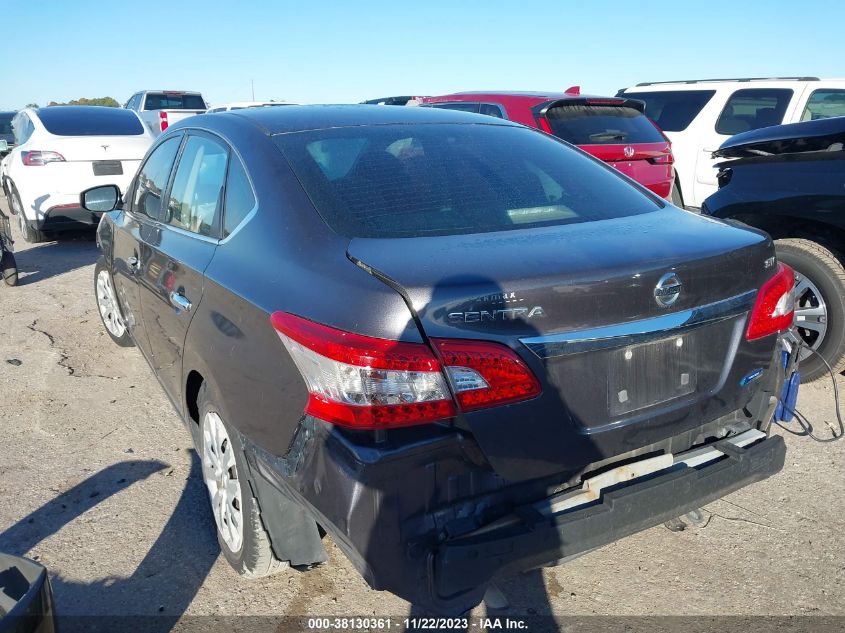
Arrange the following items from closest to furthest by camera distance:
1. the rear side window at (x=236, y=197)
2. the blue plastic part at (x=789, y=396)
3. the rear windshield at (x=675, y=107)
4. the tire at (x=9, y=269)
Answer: the rear side window at (x=236, y=197) → the blue plastic part at (x=789, y=396) → the tire at (x=9, y=269) → the rear windshield at (x=675, y=107)

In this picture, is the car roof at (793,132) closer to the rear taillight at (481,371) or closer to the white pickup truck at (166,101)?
the rear taillight at (481,371)

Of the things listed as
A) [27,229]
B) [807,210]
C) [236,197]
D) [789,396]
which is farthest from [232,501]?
[27,229]

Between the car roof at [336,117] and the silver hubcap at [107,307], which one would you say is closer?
the car roof at [336,117]

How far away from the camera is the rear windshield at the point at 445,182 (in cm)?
234

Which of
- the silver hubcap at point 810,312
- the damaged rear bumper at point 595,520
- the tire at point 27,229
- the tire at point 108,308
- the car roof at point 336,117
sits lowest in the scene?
the tire at point 27,229

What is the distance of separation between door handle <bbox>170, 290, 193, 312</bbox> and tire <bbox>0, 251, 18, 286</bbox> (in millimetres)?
5010

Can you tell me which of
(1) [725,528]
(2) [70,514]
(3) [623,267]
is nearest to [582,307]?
(3) [623,267]

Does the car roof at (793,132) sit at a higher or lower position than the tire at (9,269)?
higher

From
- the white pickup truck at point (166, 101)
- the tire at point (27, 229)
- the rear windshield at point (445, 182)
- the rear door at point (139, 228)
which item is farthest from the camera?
the white pickup truck at point (166, 101)

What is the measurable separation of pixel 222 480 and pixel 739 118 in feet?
25.7

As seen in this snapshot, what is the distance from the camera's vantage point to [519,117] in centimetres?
723

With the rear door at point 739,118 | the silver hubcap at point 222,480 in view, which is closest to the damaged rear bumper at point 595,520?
the silver hubcap at point 222,480

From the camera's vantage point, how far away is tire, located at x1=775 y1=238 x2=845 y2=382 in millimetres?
4117

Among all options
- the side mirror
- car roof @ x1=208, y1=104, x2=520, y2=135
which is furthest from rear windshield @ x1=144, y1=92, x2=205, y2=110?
car roof @ x1=208, y1=104, x2=520, y2=135
